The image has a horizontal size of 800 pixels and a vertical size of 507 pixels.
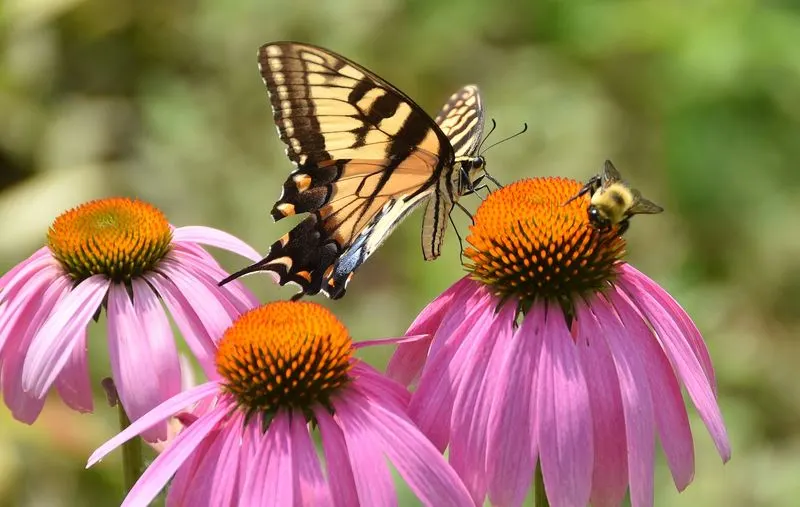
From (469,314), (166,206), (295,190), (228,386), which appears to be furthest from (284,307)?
(166,206)

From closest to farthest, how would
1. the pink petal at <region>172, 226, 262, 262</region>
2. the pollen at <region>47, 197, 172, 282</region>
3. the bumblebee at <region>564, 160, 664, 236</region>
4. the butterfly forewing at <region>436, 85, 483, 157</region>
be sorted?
1. the bumblebee at <region>564, 160, 664, 236</region>
2. the pollen at <region>47, 197, 172, 282</region>
3. the pink petal at <region>172, 226, 262, 262</region>
4. the butterfly forewing at <region>436, 85, 483, 157</region>

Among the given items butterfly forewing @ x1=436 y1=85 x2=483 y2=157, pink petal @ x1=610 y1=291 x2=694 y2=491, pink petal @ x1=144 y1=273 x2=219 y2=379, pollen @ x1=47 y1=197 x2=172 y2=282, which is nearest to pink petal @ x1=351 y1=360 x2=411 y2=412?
pink petal @ x1=144 y1=273 x2=219 y2=379

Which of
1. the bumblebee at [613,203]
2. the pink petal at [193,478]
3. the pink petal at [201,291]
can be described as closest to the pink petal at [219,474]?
the pink petal at [193,478]

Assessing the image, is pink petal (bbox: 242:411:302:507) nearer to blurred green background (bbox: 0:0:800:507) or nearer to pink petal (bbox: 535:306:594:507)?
pink petal (bbox: 535:306:594:507)

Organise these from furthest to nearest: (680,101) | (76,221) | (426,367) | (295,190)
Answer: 1. (680,101)
2. (295,190)
3. (76,221)
4. (426,367)

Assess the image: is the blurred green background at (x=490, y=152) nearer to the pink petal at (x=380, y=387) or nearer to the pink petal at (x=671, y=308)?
the pink petal at (x=671, y=308)

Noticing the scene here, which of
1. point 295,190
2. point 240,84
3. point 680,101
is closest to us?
point 295,190

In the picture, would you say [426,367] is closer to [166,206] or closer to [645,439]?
[645,439]
